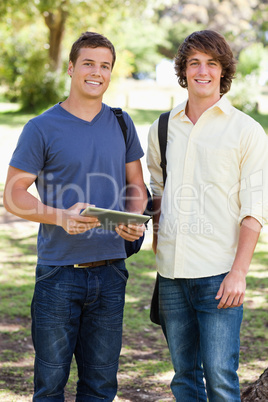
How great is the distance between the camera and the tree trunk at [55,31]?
2053 centimetres

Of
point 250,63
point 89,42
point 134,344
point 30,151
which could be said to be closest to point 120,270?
point 30,151

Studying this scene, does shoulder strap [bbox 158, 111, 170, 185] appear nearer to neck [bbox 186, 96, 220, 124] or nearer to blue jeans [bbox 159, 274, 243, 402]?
neck [bbox 186, 96, 220, 124]

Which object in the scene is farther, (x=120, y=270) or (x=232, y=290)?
(x=120, y=270)

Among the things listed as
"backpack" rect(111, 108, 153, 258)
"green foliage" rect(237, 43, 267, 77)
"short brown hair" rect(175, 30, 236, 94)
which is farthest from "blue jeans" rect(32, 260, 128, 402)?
"green foliage" rect(237, 43, 267, 77)

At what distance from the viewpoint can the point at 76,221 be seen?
2.53 m

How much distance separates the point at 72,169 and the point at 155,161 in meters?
0.52

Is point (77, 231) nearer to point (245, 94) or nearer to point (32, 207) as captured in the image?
point (32, 207)

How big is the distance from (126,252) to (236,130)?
912mm

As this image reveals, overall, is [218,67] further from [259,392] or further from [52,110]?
[259,392]

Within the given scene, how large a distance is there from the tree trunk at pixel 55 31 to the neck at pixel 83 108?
60.5ft

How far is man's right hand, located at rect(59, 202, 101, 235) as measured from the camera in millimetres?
2512

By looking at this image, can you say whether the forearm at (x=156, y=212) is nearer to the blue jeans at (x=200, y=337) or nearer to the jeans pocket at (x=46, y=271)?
the blue jeans at (x=200, y=337)

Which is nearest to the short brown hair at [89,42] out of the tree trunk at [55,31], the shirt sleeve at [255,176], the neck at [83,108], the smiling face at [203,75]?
the neck at [83,108]

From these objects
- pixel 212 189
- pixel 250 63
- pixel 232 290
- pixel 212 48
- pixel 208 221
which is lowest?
pixel 232 290
